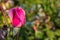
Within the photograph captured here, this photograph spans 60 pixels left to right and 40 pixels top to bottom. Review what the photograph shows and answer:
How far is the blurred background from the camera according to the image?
2104 mm

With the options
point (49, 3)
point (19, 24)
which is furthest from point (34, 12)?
point (19, 24)

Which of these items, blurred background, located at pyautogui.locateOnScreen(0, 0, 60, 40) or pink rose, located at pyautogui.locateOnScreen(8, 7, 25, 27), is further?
blurred background, located at pyautogui.locateOnScreen(0, 0, 60, 40)

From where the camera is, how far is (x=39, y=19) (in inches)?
90.6

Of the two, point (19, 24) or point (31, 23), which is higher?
point (19, 24)

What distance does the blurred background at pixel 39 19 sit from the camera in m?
2.10

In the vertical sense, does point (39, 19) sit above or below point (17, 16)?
below

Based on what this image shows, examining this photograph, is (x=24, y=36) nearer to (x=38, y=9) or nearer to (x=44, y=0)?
(x=38, y=9)

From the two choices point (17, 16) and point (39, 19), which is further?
point (39, 19)

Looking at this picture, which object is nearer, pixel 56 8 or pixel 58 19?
pixel 58 19

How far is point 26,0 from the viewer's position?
266 centimetres

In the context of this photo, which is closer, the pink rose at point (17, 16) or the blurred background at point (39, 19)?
the pink rose at point (17, 16)

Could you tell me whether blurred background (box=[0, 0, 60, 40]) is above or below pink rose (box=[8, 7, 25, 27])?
below

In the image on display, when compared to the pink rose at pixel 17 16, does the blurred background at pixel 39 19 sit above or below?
below

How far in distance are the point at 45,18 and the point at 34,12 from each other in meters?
0.14
